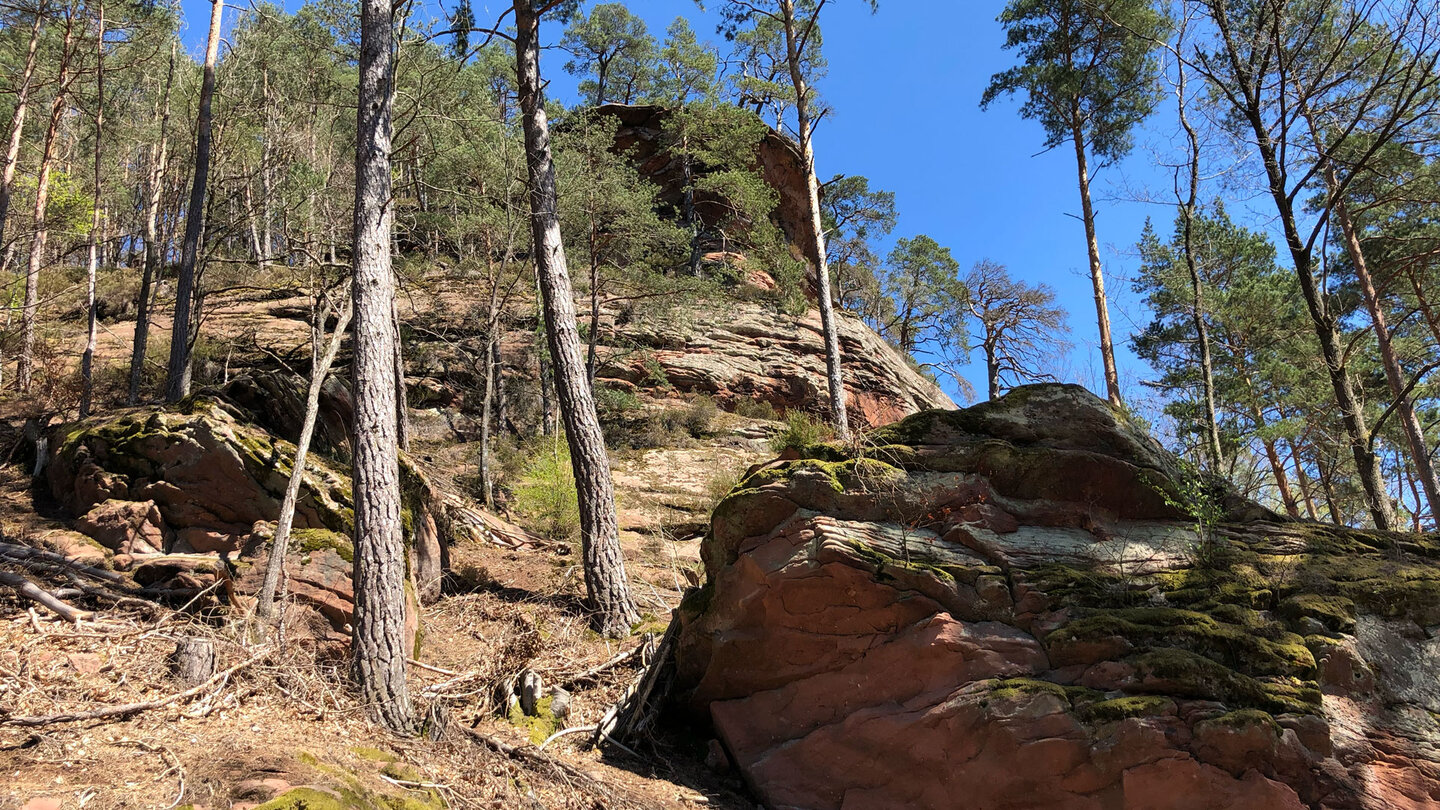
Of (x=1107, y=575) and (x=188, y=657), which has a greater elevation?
(x=1107, y=575)

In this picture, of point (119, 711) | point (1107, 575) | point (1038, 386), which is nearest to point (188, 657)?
point (119, 711)

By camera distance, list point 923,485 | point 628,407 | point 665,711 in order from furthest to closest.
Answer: point 628,407, point 665,711, point 923,485

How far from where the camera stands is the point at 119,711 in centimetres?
444

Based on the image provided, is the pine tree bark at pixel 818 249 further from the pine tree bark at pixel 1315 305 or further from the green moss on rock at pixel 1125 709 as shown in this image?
the green moss on rock at pixel 1125 709

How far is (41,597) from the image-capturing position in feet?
18.2

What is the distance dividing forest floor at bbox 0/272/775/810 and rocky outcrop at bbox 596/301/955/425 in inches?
449

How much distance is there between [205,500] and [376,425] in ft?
8.31

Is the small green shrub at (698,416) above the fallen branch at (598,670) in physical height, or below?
above

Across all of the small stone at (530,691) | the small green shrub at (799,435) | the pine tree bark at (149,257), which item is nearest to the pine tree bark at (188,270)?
the pine tree bark at (149,257)

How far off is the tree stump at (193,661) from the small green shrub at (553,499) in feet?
19.5

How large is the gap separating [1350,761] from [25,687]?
24.3 feet

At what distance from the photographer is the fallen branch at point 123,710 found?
4098 mm

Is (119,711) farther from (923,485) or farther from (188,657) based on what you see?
(923,485)

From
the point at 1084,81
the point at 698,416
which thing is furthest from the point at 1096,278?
the point at 698,416
